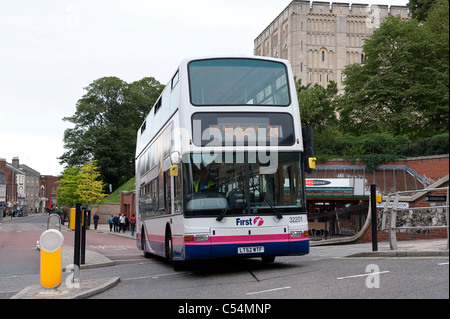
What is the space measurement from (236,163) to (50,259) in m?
3.96

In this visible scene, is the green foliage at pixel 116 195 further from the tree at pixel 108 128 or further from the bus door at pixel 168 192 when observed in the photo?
the bus door at pixel 168 192

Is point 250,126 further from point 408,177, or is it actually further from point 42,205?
point 42,205

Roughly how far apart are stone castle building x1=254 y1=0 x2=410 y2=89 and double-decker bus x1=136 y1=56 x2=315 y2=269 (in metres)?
89.6

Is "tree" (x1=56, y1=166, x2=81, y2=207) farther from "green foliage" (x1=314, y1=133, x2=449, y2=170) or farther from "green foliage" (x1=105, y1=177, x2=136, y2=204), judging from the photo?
"green foliage" (x1=314, y1=133, x2=449, y2=170)

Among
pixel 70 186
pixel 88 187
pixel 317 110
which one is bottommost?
pixel 88 187

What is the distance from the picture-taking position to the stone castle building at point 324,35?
99562mm

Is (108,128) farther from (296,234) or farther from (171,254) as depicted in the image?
(296,234)

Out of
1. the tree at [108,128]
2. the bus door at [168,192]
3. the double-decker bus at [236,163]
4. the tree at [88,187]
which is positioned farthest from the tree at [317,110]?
the double-decker bus at [236,163]

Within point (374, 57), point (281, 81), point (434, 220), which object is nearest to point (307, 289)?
point (281, 81)

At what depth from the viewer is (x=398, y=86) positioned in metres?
39.7

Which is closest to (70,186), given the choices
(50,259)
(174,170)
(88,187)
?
(88,187)

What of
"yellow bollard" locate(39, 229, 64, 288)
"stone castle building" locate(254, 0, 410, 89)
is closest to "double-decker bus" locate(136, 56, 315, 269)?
"yellow bollard" locate(39, 229, 64, 288)

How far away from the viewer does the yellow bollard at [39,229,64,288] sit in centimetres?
886

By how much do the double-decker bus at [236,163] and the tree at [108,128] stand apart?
199 feet
